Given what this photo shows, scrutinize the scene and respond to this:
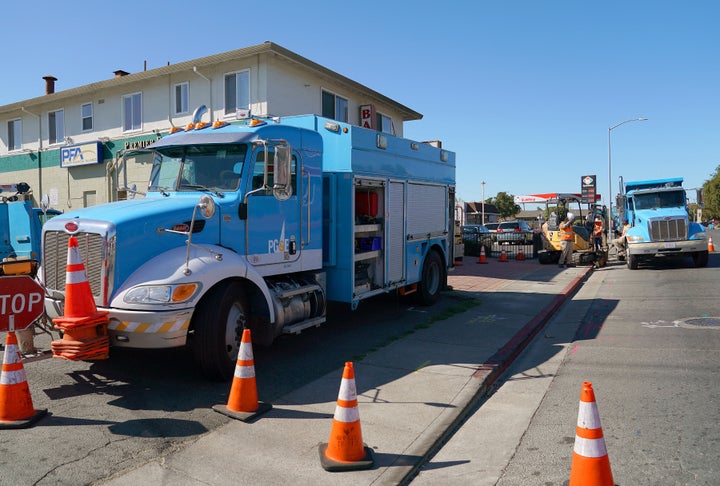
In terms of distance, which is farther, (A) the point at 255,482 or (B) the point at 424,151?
(B) the point at 424,151

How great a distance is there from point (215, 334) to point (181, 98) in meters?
15.6

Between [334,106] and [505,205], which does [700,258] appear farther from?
[505,205]

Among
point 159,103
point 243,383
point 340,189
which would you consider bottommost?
point 243,383

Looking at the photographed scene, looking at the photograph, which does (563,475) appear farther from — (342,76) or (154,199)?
(342,76)

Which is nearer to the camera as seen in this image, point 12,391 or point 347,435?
point 347,435

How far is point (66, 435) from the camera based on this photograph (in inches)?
171

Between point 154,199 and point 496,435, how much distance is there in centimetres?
449

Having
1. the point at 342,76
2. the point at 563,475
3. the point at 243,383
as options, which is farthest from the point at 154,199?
the point at 342,76

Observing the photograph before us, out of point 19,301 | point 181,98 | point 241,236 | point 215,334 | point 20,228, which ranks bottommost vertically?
point 215,334

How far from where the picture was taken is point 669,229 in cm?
1702

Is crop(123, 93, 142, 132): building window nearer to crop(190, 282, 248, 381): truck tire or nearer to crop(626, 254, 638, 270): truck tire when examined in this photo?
crop(190, 282, 248, 381): truck tire

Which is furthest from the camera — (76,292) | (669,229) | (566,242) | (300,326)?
(566,242)

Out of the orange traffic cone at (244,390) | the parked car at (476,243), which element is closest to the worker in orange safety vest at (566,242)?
the parked car at (476,243)

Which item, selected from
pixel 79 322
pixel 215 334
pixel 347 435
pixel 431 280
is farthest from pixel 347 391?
pixel 431 280
